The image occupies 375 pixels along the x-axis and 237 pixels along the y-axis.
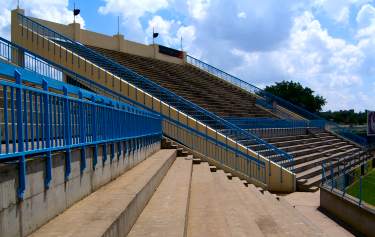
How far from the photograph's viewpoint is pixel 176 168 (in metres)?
14.2

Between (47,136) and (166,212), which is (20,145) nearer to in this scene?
(47,136)

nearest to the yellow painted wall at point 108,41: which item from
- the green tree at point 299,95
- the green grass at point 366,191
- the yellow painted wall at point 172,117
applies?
the yellow painted wall at point 172,117

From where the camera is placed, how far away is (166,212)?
736cm

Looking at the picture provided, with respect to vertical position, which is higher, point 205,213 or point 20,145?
point 20,145

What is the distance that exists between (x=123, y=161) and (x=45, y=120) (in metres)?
4.98

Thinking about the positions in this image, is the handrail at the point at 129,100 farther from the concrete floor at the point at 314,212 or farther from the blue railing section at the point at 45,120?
the blue railing section at the point at 45,120

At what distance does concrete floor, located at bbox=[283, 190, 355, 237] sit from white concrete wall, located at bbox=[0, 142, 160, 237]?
24.6 ft

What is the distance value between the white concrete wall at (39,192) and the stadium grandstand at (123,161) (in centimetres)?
1

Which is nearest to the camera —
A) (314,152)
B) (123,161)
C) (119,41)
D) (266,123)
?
(123,161)

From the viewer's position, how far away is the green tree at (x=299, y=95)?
73.2 meters

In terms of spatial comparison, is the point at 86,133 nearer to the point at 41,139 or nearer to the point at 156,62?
the point at 41,139

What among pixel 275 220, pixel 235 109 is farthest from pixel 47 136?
pixel 235 109

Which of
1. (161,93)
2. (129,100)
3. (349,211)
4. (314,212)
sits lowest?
(314,212)

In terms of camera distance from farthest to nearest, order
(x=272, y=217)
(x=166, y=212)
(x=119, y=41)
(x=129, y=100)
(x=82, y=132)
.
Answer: (x=119, y=41) → (x=129, y=100) → (x=272, y=217) → (x=166, y=212) → (x=82, y=132)
